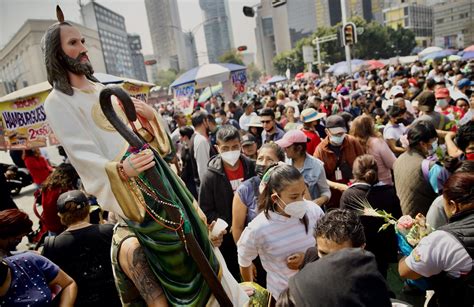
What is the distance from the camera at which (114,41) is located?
11375 centimetres

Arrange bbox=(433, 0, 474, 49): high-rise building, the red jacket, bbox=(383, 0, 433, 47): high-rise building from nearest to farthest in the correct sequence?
1. the red jacket
2. bbox=(433, 0, 474, 49): high-rise building
3. bbox=(383, 0, 433, 47): high-rise building

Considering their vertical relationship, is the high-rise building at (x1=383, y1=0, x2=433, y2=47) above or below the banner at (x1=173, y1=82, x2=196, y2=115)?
above

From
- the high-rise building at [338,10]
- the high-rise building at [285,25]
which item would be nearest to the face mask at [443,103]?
the high-rise building at [338,10]

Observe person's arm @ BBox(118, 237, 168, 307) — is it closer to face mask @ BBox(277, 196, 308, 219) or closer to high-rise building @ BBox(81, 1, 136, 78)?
face mask @ BBox(277, 196, 308, 219)

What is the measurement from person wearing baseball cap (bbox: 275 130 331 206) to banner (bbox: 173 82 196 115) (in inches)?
291

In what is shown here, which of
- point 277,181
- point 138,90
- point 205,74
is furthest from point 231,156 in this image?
point 205,74

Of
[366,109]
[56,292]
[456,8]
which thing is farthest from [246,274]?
[456,8]

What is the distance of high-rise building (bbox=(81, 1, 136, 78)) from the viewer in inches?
3993

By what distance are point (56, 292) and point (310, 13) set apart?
410 feet

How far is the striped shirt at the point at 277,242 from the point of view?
2.42m

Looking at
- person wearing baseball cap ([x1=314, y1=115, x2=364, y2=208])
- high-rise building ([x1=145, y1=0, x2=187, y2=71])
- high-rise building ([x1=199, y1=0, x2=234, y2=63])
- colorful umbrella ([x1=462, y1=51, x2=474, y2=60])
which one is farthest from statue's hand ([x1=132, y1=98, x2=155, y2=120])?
high-rise building ([x1=199, y1=0, x2=234, y2=63])

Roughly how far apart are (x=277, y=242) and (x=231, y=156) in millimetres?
1454

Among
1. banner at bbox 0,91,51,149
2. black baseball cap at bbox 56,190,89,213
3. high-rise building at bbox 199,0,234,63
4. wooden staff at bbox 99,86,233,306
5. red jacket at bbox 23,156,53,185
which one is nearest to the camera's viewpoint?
wooden staff at bbox 99,86,233,306

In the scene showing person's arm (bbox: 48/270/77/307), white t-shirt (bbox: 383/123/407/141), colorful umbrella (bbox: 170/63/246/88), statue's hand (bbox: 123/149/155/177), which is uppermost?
colorful umbrella (bbox: 170/63/246/88)
